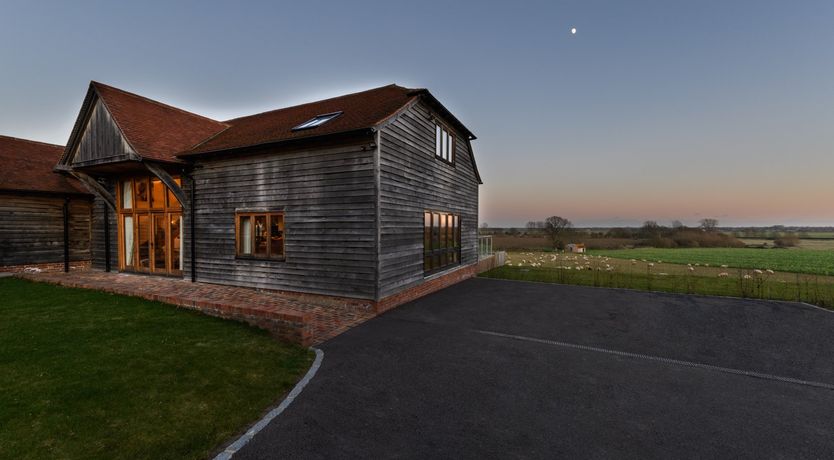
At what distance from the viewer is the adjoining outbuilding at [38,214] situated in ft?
43.5

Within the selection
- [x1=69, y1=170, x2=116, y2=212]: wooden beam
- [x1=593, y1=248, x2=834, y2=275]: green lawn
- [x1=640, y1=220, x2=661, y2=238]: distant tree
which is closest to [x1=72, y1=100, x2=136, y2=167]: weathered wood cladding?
[x1=69, y1=170, x2=116, y2=212]: wooden beam

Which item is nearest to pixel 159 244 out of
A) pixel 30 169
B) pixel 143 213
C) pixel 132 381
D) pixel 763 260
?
pixel 143 213

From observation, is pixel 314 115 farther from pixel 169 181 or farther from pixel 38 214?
pixel 38 214

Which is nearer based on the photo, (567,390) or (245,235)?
(567,390)

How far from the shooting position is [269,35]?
56.0 ft

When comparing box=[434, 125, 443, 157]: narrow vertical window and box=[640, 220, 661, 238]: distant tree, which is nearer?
box=[434, 125, 443, 157]: narrow vertical window

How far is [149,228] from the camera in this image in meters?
12.6

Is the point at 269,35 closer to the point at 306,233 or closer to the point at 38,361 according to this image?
the point at 306,233

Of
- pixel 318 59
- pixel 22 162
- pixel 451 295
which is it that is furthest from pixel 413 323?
pixel 22 162

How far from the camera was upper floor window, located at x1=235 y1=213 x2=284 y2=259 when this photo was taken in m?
10.2

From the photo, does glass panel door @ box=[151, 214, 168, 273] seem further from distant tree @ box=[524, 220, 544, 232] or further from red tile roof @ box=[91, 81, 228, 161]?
distant tree @ box=[524, 220, 544, 232]

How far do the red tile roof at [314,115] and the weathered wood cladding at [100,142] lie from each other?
2.38 metres

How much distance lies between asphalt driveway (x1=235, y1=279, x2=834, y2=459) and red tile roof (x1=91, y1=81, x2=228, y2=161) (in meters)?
10.3

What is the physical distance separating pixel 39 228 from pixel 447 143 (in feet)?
62.2
